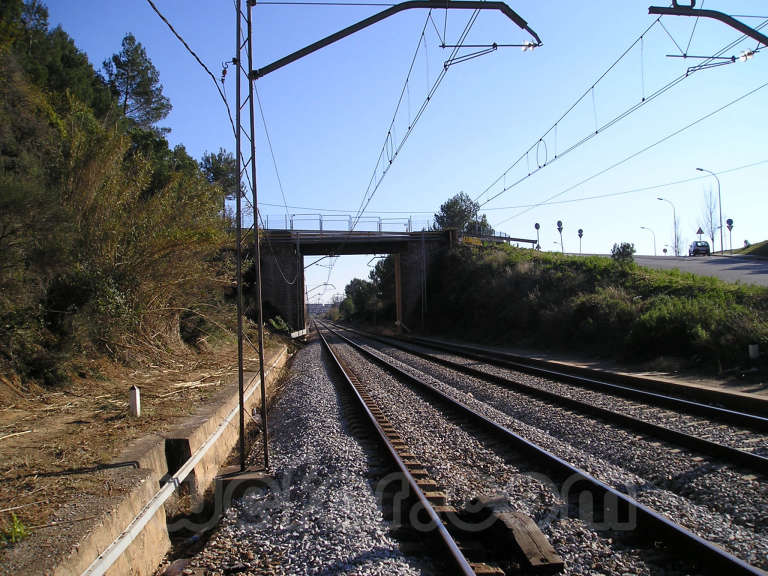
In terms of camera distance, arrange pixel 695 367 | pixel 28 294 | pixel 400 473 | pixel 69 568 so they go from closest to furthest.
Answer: pixel 69 568 < pixel 400 473 < pixel 28 294 < pixel 695 367

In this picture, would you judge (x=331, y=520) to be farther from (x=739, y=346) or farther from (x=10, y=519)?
(x=739, y=346)

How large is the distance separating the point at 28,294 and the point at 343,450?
5746mm

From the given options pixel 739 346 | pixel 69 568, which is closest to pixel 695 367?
pixel 739 346

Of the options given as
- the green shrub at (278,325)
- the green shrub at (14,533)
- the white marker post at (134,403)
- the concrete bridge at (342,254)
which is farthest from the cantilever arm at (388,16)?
the concrete bridge at (342,254)

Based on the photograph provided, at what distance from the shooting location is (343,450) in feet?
24.4

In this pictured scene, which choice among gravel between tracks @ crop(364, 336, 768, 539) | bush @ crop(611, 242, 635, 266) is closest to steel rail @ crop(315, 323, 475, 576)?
gravel between tracks @ crop(364, 336, 768, 539)

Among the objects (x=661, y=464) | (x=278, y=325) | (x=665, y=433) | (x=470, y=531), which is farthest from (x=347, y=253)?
(x=470, y=531)

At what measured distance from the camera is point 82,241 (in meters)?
10.4

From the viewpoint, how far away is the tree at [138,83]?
35594 millimetres

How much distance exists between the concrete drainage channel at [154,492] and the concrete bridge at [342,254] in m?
31.4

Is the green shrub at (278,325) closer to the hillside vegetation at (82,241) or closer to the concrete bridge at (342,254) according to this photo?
the concrete bridge at (342,254)

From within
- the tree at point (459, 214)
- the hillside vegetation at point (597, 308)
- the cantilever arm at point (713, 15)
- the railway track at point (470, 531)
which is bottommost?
the railway track at point (470, 531)

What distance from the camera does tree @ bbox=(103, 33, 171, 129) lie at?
117 ft

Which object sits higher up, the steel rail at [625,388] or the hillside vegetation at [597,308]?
the hillside vegetation at [597,308]
